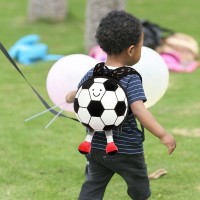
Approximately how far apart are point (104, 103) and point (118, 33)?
42 cm

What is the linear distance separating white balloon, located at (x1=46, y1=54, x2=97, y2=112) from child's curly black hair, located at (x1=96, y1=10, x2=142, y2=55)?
26.4 inches

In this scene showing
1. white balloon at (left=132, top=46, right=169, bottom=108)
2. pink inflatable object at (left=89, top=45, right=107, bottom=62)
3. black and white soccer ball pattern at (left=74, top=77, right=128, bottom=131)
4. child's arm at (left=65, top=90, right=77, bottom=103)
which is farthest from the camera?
pink inflatable object at (left=89, top=45, right=107, bottom=62)

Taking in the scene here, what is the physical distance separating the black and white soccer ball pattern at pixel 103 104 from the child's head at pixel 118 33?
0.66ft

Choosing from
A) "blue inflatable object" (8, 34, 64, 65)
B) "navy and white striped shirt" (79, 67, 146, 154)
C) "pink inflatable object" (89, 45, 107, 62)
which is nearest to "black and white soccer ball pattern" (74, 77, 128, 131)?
"navy and white striped shirt" (79, 67, 146, 154)

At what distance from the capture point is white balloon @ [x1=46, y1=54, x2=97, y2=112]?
13.1ft

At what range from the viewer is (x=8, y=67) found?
9195mm

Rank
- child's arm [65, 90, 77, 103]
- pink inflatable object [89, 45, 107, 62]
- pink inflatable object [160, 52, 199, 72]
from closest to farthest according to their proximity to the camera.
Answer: child's arm [65, 90, 77, 103] < pink inflatable object [89, 45, 107, 62] < pink inflatable object [160, 52, 199, 72]

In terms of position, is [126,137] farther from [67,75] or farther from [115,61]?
[67,75]

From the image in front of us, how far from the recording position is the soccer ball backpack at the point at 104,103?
10.6 feet

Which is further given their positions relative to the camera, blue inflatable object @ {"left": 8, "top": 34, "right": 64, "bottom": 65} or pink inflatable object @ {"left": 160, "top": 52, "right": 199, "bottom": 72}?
blue inflatable object @ {"left": 8, "top": 34, "right": 64, "bottom": 65}

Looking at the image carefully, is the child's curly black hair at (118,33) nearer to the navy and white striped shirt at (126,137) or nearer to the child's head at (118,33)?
the child's head at (118,33)

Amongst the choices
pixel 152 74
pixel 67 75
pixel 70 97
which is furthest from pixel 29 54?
pixel 70 97

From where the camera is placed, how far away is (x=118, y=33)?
327 centimetres

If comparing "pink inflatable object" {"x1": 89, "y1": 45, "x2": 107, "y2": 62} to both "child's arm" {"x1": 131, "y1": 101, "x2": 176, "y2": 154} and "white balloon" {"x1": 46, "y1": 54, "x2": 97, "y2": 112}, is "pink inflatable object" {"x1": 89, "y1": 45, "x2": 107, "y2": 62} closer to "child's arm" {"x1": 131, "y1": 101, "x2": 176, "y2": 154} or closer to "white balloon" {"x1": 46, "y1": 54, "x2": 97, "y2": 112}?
"white balloon" {"x1": 46, "y1": 54, "x2": 97, "y2": 112}
